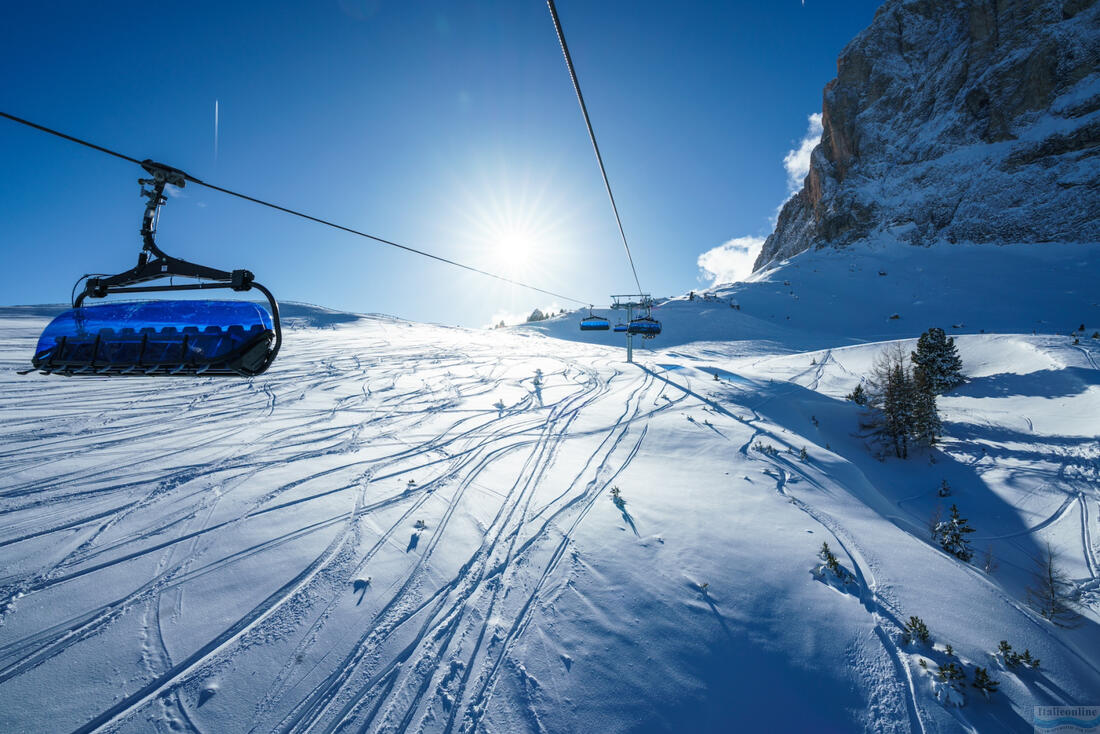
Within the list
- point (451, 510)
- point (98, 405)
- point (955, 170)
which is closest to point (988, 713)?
point (451, 510)

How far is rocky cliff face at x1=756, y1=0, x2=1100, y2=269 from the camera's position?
1873 inches

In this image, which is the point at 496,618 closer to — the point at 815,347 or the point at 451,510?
the point at 451,510

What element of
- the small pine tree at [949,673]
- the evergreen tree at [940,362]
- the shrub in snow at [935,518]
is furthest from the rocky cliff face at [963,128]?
the small pine tree at [949,673]

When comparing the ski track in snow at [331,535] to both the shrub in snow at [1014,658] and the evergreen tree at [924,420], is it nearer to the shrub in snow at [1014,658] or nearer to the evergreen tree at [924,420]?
the shrub in snow at [1014,658]

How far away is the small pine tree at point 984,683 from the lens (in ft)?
11.3

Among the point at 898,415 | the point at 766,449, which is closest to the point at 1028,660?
the point at 766,449

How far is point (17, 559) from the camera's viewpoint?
446cm

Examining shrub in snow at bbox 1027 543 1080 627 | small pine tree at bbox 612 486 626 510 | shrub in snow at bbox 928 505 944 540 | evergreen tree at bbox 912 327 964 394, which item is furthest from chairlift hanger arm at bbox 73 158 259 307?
evergreen tree at bbox 912 327 964 394

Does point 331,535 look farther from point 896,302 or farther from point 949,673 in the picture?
point 896,302

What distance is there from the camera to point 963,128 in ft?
190

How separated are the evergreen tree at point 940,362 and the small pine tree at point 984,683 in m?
19.5

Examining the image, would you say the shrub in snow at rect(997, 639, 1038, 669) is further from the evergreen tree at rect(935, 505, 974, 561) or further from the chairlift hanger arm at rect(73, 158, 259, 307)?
the chairlift hanger arm at rect(73, 158, 259, 307)

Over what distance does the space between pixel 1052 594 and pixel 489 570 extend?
27.7ft

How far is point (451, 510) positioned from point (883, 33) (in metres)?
121
